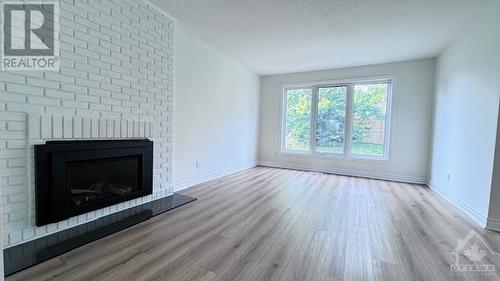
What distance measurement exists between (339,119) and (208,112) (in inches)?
→ 122

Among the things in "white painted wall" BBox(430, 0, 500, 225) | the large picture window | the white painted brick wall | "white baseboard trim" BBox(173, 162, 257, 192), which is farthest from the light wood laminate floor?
the large picture window

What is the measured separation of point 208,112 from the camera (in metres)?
4.24

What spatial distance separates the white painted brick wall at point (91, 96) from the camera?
185cm

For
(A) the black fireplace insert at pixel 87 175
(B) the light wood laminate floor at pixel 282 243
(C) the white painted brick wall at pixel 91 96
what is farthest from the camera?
(A) the black fireplace insert at pixel 87 175

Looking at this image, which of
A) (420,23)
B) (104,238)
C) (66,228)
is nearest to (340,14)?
(420,23)

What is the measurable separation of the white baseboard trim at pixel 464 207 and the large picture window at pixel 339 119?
4.35ft

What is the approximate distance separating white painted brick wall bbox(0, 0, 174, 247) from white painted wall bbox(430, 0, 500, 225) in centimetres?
392

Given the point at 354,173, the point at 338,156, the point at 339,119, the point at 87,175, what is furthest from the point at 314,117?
the point at 87,175

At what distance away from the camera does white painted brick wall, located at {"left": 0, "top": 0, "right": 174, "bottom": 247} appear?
1849mm

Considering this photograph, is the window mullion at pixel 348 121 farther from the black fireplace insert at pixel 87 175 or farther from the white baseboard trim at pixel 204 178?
the black fireplace insert at pixel 87 175

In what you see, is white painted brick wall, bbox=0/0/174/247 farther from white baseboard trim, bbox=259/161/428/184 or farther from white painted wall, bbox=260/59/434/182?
white painted wall, bbox=260/59/434/182

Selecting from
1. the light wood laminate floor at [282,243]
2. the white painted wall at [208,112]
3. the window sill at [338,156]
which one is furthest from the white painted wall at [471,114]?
the white painted wall at [208,112]

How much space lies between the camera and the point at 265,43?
12.9ft

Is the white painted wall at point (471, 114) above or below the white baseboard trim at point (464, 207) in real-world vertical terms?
above
